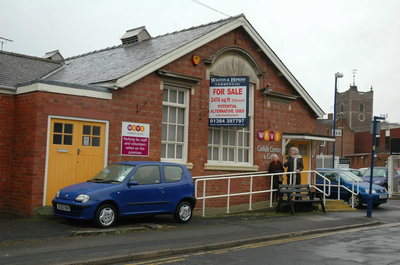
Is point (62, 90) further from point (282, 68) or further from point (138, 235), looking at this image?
point (282, 68)

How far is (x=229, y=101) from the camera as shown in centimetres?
1541

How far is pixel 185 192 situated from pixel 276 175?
5.84 meters

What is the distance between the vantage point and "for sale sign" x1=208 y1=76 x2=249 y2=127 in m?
15.1

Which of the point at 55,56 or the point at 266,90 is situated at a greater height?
the point at 55,56

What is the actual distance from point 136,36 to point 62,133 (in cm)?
732

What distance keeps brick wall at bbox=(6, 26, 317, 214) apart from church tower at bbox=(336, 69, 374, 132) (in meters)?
96.7

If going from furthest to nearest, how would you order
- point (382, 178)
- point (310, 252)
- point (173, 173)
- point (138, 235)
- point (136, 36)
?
1. point (382, 178)
2. point (136, 36)
3. point (173, 173)
4. point (138, 235)
5. point (310, 252)

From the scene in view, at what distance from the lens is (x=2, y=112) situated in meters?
12.4

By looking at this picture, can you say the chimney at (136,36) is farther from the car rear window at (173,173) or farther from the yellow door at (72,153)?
the car rear window at (173,173)

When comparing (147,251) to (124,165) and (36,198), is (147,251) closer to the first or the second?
(124,165)

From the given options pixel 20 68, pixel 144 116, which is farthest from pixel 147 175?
pixel 20 68

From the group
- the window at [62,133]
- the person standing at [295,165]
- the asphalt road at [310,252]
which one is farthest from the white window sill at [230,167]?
the asphalt road at [310,252]

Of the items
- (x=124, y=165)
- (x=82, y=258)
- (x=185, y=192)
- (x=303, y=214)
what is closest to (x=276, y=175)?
(x=303, y=214)

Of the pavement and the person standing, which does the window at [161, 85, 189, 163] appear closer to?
the pavement
